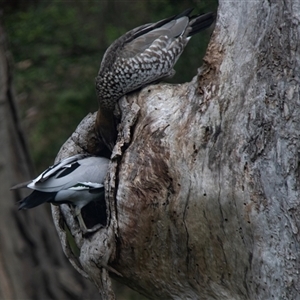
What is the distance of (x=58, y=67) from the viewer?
25.1ft

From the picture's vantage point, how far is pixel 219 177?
3574 mm

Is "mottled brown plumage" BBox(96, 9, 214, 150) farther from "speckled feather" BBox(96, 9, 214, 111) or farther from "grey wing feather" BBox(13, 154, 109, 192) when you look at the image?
"grey wing feather" BBox(13, 154, 109, 192)

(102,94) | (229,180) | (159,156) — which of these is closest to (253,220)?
(229,180)

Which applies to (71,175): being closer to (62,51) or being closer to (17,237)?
(17,237)

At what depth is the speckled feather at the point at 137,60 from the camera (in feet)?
14.4

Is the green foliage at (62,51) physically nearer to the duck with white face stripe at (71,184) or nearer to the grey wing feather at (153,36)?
the grey wing feather at (153,36)

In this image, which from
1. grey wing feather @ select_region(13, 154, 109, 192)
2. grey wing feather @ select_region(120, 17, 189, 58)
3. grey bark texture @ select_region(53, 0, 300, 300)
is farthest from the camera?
grey wing feather @ select_region(120, 17, 189, 58)

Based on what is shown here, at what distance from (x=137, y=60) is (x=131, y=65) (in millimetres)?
60

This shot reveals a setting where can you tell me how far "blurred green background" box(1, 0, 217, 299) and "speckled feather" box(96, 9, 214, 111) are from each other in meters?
2.34

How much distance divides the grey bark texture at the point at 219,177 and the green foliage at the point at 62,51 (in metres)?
3.39

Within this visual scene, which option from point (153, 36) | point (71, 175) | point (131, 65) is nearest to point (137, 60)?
point (131, 65)

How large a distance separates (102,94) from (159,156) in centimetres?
86

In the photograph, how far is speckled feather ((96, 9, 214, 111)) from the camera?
439 cm

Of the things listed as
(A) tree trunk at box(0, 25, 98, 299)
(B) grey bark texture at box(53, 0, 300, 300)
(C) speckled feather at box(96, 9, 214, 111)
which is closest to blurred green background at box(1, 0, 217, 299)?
(A) tree trunk at box(0, 25, 98, 299)
